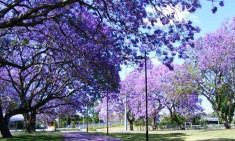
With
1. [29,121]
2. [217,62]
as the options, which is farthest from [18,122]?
[217,62]

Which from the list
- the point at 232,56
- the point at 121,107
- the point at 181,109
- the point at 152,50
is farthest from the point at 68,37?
the point at 121,107

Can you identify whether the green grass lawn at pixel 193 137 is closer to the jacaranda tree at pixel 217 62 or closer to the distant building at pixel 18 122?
the jacaranda tree at pixel 217 62

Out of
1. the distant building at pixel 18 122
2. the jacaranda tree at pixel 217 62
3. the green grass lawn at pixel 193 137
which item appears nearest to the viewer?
the green grass lawn at pixel 193 137

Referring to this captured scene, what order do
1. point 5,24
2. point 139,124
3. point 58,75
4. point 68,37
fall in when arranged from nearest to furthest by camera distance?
point 5,24
point 68,37
point 58,75
point 139,124

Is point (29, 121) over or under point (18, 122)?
Answer: over

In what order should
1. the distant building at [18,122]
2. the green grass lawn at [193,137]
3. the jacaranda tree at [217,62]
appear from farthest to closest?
the distant building at [18,122] < the jacaranda tree at [217,62] < the green grass lawn at [193,137]

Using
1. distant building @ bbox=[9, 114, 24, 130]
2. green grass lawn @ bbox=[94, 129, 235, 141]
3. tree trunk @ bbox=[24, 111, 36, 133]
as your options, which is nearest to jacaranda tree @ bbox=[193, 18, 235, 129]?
green grass lawn @ bbox=[94, 129, 235, 141]

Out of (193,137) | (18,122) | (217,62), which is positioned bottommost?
(18,122)

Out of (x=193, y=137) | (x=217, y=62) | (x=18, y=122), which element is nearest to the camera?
(x=193, y=137)

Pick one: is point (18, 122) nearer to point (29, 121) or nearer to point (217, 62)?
point (29, 121)

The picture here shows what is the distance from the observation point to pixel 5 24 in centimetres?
925

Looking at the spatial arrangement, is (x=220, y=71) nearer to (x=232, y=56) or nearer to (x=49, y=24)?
(x=232, y=56)

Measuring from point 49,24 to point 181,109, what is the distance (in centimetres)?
2686

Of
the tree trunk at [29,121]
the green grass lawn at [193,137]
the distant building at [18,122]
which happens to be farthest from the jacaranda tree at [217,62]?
the distant building at [18,122]
